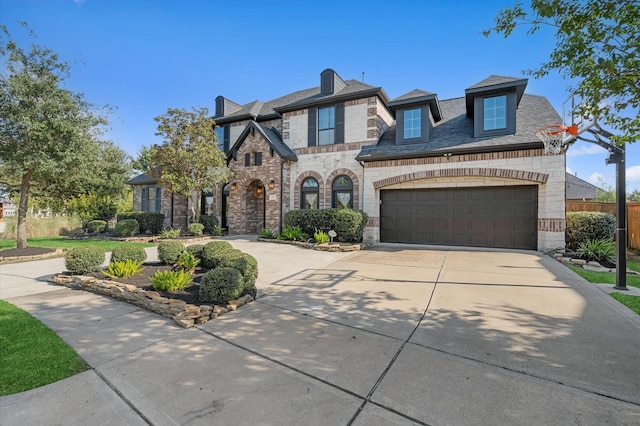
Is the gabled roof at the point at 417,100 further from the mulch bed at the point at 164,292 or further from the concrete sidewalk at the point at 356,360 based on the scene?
the mulch bed at the point at 164,292

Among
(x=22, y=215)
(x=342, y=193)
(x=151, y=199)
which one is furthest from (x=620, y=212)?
(x=151, y=199)

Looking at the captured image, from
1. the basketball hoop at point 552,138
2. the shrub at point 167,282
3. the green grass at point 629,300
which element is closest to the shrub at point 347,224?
the basketball hoop at point 552,138

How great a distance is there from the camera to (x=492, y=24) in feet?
13.1

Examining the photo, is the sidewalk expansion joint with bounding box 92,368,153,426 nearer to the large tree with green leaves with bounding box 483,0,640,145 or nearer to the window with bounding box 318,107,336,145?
the large tree with green leaves with bounding box 483,0,640,145

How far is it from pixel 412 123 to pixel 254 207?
10145 millimetres

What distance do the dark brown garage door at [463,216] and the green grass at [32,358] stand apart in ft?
36.9

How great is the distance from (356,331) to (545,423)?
6.66ft

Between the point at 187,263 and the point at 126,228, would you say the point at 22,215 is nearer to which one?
the point at 126,228

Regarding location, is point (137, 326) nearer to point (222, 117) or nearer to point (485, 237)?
point (485, 237)

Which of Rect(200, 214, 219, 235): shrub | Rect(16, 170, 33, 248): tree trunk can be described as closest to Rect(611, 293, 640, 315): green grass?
Rect(200, 214, 219, 235): shrub

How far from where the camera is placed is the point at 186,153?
44.7 feet

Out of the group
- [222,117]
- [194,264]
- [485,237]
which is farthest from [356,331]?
[222,117]

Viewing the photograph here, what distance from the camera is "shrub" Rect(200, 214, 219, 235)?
16.0 metres

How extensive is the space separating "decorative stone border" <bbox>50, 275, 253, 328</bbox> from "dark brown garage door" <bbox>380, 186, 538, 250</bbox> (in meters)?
8.97
